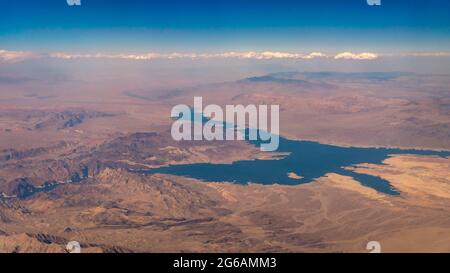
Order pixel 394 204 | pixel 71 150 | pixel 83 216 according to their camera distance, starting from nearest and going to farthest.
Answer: pixel 83 216 < pixel 394 204 < pixel 71 150

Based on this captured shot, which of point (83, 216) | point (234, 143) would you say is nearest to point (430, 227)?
point (83, 216)

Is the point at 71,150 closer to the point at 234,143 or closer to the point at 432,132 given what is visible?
the point at 234,143

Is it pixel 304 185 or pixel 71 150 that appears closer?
pixel 304 185

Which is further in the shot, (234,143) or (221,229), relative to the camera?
(234,143)

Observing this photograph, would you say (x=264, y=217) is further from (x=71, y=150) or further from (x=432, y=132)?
(x=432, y=132)
